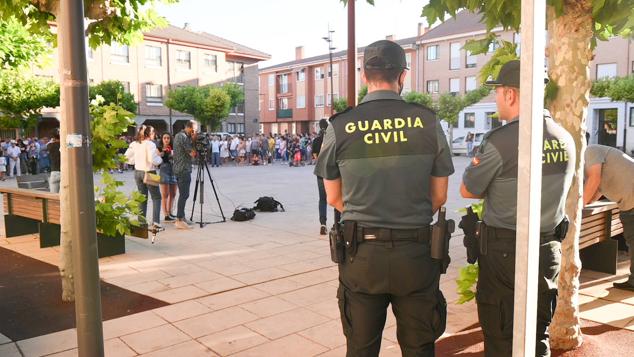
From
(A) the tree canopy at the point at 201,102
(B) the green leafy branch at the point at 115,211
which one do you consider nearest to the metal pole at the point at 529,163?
(B) the green leafy branch at the point at 115,211

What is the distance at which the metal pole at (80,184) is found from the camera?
10.5ft

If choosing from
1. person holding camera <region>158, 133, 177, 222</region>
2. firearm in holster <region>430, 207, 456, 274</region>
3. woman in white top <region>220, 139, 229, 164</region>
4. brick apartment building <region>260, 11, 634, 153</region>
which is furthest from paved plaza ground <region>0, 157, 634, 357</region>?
woman in white top <region>220, 139, 229, 164</region>

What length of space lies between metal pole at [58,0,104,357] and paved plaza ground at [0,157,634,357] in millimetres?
869

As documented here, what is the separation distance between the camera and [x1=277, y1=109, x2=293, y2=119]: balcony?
6131cm

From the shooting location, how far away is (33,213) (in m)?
7.71

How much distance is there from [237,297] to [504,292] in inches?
119

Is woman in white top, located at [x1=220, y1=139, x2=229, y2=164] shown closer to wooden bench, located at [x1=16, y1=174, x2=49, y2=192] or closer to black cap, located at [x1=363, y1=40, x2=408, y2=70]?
wooden bench, located at [x1=16, y1=174, x2=49, y2=192]

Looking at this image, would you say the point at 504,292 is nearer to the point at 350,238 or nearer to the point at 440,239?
the point at 440,239

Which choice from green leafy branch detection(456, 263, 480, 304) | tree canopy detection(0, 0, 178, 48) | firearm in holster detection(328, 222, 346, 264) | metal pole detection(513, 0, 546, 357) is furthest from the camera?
tree canopy detection(0, 0, 178, 48)

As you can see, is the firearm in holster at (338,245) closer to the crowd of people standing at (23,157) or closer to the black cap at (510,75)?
the black cap at (510,75)

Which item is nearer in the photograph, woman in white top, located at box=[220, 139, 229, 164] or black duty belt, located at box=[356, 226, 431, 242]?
black duty belt, located at box=[356, 226, 431, 242]

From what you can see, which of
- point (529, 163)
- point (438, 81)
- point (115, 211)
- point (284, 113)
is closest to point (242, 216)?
point (115, 211)

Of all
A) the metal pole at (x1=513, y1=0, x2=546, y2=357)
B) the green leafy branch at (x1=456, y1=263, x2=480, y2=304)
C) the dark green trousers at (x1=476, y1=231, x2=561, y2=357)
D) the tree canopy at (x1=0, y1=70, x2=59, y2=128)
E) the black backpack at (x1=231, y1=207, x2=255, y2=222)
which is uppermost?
the tree canopy at (x1=0, y1=70, x2=59, y2=128)

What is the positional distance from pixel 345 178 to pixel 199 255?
16.1 feet
